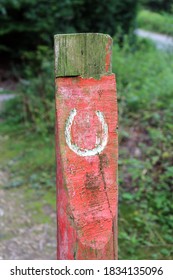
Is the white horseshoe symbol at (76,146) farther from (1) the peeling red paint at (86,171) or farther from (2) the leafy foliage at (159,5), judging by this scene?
(2) the leafy foliage at (159,5)

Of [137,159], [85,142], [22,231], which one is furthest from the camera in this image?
[137,159]

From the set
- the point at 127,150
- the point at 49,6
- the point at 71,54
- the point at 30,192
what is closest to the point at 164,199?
the point at 127,150

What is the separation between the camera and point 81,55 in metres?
1.42

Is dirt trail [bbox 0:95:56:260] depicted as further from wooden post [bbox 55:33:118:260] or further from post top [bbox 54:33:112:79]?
post top [bbox 54:33:112:79]

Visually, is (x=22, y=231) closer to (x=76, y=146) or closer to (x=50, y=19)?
(x=76, y=146)

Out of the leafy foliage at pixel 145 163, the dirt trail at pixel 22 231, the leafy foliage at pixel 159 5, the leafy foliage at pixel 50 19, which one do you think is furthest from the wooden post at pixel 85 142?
the leafy foliage at pixel 159 5

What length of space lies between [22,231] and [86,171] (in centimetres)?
223

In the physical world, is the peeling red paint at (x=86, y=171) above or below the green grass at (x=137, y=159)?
above

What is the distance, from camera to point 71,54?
1410 millimetres

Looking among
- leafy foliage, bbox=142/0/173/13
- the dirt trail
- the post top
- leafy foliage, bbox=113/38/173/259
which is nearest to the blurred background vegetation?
leafy foliage, bbox=113/38/173/259

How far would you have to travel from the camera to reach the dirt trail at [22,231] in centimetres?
316

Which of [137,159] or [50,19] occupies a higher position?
[50,19]

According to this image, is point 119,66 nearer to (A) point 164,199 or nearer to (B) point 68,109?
(A) point 164,199

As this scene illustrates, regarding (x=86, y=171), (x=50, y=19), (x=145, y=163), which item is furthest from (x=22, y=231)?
(x=50, y=19)
